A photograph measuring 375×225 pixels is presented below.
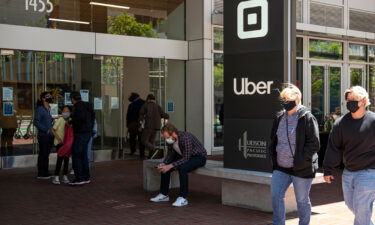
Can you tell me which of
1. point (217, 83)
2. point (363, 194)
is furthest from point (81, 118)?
point (217, 83)

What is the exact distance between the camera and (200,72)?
15.2m

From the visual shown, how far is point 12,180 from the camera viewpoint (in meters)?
10.9

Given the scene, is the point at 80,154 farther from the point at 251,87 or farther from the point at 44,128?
the point at 251,87

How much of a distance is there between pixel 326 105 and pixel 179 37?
6733 millimetres

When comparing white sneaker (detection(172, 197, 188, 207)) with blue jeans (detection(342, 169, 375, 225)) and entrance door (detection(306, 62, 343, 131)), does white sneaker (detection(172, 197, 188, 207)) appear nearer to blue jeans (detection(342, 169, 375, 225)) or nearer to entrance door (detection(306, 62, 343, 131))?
blue jeans (detection(342, 169, 375, 225))

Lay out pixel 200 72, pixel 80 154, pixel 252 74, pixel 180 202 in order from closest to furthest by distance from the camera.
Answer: pixel 252 74
pixel 180 202
pixel 80 154
pixel 200 72

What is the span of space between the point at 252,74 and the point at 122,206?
2.79m

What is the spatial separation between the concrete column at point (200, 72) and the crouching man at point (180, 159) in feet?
21.7

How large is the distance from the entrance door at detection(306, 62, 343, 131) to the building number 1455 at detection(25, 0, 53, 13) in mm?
9408

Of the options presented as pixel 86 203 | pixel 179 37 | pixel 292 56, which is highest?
pixel 179 37

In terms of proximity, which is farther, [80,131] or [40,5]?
[40,5]

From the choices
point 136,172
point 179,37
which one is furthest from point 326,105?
point 136,172

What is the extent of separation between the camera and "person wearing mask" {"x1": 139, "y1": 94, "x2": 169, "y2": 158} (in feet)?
45.4

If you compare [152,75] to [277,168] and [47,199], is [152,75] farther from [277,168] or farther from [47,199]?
[277,168]
